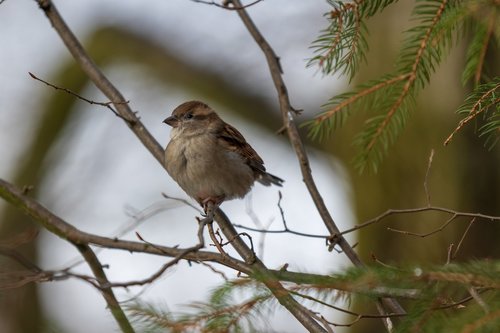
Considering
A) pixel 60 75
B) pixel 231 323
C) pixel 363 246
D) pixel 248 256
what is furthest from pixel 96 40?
pixel 231 323

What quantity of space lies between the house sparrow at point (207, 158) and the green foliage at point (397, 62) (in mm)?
1715

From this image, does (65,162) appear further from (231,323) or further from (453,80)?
(231,323)

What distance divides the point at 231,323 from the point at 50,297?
523cm

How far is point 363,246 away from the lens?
577 centimetres

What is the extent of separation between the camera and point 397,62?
2297 mm

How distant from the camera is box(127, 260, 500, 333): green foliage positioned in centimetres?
142

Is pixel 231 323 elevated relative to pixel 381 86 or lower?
lower

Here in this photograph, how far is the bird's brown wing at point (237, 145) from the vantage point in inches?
173

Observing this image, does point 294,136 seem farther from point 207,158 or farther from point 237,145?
point 237,145

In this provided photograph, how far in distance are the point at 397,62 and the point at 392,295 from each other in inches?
32.7

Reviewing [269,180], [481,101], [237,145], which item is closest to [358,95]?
[481,101]

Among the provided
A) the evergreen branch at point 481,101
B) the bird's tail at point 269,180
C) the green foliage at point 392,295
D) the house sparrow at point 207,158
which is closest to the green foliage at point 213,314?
the green foliage at point 392,295

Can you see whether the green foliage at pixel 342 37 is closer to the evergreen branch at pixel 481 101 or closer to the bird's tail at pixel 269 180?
the evergreen branch at pixel 481 101

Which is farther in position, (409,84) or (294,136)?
(294,136)
